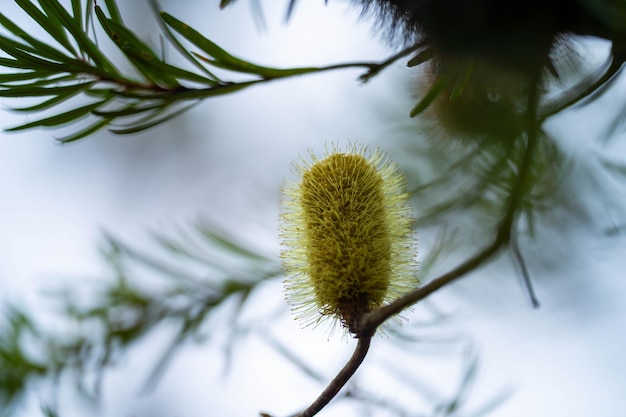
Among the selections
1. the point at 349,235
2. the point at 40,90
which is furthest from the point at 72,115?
the point at 349,235

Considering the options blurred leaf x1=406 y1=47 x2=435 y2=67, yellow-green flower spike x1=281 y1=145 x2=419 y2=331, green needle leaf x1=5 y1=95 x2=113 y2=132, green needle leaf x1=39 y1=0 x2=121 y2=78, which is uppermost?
green needle leaf x1=39 y1=0 x2=121 y2=78

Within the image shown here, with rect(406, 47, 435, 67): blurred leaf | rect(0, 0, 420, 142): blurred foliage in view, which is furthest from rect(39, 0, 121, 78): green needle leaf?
rect(406, 47, 435, 67): blurred leaf

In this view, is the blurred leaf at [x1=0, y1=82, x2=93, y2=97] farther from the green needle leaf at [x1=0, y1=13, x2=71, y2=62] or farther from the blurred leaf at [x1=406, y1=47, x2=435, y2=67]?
the blurred leaf at [x1=406, y1=47, x2=435, y2=67]

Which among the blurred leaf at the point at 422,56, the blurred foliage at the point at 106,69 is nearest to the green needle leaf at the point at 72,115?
the blurred foliage at the point at 106,69

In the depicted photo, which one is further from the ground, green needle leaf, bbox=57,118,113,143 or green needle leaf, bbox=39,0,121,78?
green needle leaf, bbox=39,0,121,78

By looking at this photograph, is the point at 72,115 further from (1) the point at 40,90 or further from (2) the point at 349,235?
(2) the point at 349,235

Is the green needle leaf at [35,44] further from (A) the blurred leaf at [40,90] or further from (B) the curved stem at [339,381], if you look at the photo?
(B) the curved stem at [339,381]
